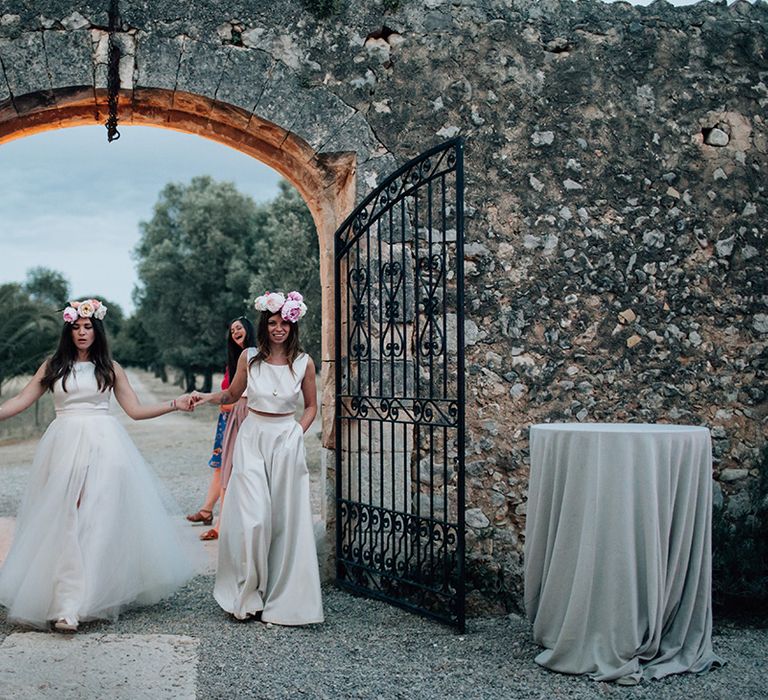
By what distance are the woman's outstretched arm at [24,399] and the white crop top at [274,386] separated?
118 centimetres

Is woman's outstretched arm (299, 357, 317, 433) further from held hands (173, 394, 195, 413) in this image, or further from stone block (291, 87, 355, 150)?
stone block (291, 87, 355, 150)

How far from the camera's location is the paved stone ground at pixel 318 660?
11.9ft

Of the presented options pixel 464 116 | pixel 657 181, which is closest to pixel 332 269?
pixel 464 116

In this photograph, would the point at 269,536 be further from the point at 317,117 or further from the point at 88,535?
the point at 317,117

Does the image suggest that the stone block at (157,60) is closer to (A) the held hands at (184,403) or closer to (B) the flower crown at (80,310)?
(B) the flower crown at (80,310)

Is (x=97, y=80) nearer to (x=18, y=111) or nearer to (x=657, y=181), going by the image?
(x=18, y=111)

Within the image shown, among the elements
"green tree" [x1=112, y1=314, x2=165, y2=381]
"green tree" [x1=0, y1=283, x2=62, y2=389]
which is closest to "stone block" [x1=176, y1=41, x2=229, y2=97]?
"green tree" [x1=0, y1=283, x2=62, y2=389]

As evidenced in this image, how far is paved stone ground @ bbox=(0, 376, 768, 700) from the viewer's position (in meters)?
3.64

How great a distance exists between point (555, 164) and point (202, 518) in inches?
176

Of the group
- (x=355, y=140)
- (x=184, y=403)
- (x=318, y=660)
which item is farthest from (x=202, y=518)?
(x=355, y=140)

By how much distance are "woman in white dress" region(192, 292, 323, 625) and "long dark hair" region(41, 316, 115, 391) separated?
52cm

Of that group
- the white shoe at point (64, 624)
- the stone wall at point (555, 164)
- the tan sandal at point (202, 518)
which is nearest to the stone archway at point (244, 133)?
the stone wall at point (555, 164)

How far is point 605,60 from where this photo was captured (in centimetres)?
558

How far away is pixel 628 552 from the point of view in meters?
3.74
